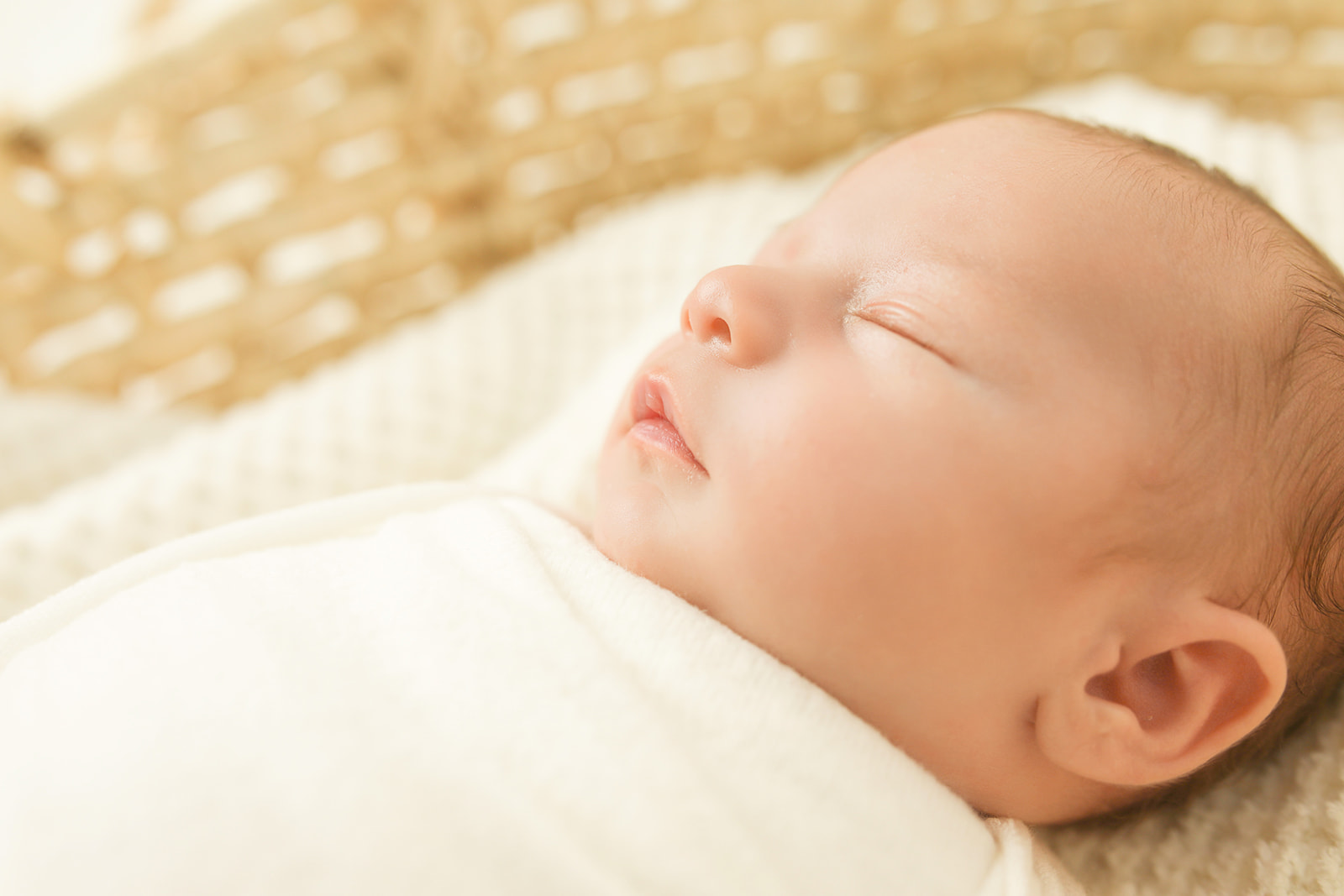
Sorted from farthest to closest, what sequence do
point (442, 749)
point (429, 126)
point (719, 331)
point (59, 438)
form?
1. point (429, 126)
2. point (59, 438)
3. point (719, 331)
4. point (442, 749)

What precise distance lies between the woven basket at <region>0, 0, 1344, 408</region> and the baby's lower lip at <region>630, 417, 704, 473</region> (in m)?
0.66

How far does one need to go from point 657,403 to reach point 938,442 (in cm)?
19

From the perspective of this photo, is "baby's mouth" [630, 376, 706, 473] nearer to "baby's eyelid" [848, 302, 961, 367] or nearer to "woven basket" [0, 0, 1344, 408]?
"baby's eyelid" [848, 302, 961, 367]

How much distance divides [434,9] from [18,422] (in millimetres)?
612

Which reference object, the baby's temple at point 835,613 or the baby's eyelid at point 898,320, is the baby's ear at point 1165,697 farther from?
the baby's eyelid at point 898,320

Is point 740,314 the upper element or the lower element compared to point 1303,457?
upper

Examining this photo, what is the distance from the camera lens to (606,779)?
0.54 meters

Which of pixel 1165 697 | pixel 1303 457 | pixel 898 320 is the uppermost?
pixel 898 320

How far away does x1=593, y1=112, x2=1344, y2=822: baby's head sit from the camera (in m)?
0.58

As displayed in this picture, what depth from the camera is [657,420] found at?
2.23 ft

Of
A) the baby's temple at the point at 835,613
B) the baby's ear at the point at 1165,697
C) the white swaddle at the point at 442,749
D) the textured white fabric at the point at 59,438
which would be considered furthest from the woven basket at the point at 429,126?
the baby's ear at the point at 1165,697

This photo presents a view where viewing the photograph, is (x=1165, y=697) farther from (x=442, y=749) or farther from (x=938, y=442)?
(x=442, y=749)

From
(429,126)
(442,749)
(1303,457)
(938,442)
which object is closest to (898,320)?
(938,442)

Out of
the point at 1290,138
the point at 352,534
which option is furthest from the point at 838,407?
the point at 1290,138
